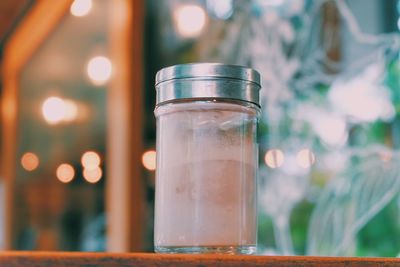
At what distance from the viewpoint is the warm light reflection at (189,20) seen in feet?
9.06

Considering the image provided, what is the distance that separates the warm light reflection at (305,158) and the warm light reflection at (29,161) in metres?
2.75

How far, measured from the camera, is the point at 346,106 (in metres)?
2.20

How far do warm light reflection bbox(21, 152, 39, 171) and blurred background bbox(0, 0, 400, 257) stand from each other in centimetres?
39

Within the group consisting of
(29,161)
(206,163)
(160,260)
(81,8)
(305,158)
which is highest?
(81,8)

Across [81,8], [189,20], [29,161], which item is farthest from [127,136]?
[29,161]

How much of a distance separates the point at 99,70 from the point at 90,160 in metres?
0.53

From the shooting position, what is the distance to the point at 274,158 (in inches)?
A: 94.1

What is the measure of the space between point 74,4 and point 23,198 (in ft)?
5.82

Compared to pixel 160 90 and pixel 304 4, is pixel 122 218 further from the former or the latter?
pixel 160 90

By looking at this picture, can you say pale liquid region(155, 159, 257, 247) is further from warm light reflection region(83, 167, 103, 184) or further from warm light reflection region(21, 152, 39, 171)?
warm light reflection region(21, 152, 39, 171)

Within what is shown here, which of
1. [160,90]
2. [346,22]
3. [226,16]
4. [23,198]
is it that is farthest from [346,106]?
[23,198]

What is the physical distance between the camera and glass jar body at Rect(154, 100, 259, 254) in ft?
2.24

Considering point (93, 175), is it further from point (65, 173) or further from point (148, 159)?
point (148, 159)

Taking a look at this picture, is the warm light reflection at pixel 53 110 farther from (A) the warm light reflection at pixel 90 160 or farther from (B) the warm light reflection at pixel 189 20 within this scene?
(B) the warm light reflection at pixel 189 20
